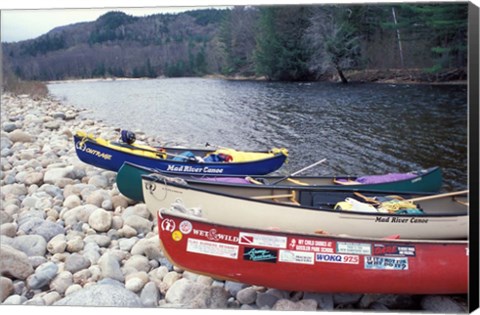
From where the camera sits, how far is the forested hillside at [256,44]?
423 centimetres

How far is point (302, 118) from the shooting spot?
32.5ft

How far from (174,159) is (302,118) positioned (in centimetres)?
401

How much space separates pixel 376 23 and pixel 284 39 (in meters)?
2.16

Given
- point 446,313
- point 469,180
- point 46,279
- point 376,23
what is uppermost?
point 376,23

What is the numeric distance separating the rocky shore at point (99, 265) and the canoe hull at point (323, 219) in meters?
0.61

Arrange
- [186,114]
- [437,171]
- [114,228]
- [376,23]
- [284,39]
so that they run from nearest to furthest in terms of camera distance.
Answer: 1. [376,23]
2. [114,228]
3. [437,171]
4. [284,39]
5. [186,114]

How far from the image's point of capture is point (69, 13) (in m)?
4.02

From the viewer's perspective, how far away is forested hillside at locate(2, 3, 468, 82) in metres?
4.23

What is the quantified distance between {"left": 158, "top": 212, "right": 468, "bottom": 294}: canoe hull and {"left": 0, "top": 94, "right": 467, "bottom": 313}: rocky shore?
0.15m

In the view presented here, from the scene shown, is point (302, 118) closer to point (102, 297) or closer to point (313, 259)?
point (313, 259)

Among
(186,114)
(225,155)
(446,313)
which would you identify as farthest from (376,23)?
(186,114)

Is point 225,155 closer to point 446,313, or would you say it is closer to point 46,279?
point 46,279

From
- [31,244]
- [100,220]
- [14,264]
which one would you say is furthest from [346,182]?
[14,264]

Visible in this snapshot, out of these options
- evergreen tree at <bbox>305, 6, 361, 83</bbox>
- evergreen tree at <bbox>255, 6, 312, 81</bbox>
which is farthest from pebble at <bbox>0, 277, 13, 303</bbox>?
evergreen tree at <bbox>305, 6, 361, 83</bbox>
